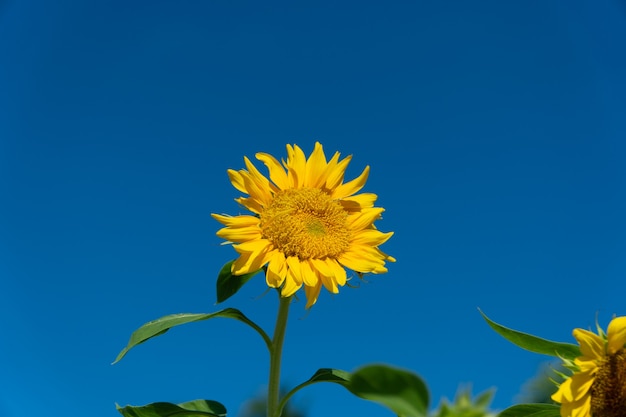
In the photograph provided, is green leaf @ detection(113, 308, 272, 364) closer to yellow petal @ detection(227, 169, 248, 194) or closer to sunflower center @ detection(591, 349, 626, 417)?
yellow petal @ detection(227, 169, 248, 194)

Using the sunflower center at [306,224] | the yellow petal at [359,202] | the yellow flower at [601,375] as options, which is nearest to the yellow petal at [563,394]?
the yellow flower at [601,375]

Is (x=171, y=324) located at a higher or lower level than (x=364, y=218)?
lower

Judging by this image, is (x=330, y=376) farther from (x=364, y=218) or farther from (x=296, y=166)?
(x=296, y=166)

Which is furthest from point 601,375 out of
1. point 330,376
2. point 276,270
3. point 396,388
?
point 396,388

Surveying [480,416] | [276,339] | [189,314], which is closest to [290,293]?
[276,339]

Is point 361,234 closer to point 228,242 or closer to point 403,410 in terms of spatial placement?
point 228,242

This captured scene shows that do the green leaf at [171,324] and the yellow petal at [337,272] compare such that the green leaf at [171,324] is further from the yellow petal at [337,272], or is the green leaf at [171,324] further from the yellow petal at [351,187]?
the yellow petal at [351,187]

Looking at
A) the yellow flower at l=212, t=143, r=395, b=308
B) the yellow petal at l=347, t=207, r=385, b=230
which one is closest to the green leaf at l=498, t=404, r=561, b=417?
the yellow flower at l=212, t=143, r=395, b=308
